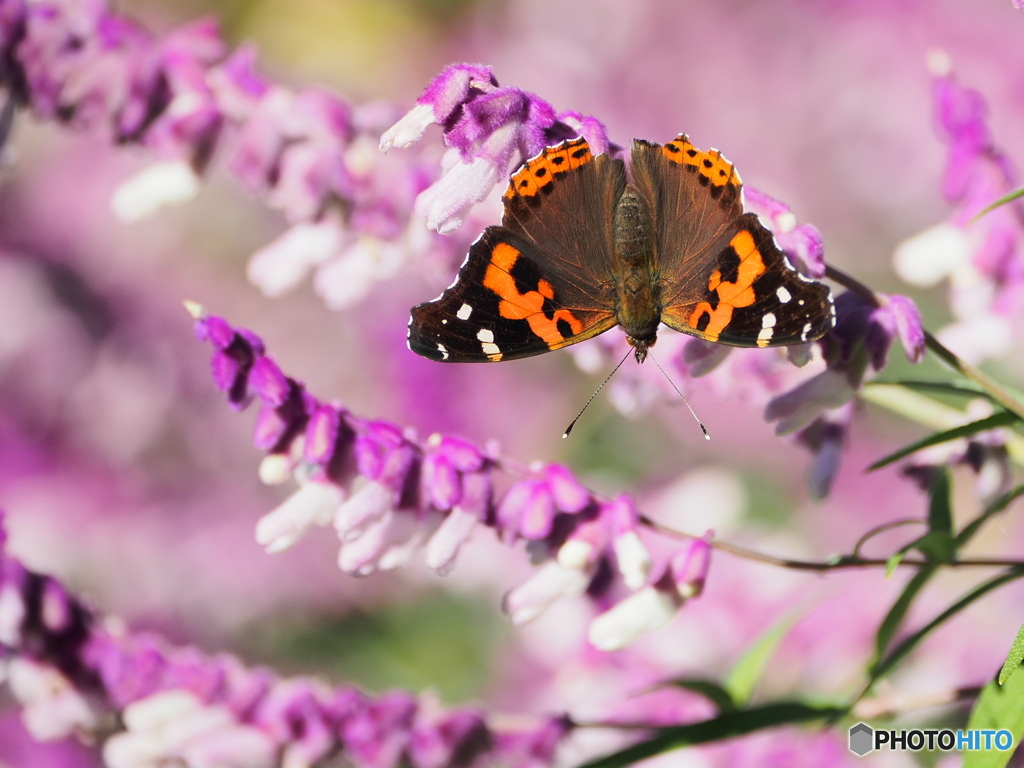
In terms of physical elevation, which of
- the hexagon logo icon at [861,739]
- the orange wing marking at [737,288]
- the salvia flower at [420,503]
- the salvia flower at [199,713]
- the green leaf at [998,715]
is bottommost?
the green leaf at [998,715]

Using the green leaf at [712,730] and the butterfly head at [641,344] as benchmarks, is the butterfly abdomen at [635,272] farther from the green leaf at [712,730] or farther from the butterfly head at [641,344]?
the green leaf at [712,730]

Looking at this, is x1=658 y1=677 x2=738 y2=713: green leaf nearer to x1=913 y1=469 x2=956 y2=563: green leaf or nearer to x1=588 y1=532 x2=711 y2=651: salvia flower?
x1=588 y1=532 x2=711 y2=651: salvia flower

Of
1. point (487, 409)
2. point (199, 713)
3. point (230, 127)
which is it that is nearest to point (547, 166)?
point (230, 127)

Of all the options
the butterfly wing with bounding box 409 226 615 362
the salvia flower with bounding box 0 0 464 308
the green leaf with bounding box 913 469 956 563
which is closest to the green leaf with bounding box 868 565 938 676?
the green leaf with bounding box 913 469 956 563

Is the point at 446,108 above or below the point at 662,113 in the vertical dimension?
below

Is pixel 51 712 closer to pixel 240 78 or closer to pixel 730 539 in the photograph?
pixel 240 78

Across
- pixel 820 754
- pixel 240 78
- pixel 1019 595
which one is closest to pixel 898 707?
pixel 820 754

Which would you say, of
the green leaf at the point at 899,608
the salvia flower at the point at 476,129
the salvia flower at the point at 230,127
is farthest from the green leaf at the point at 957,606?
the salvia flower at the point at 230,127
